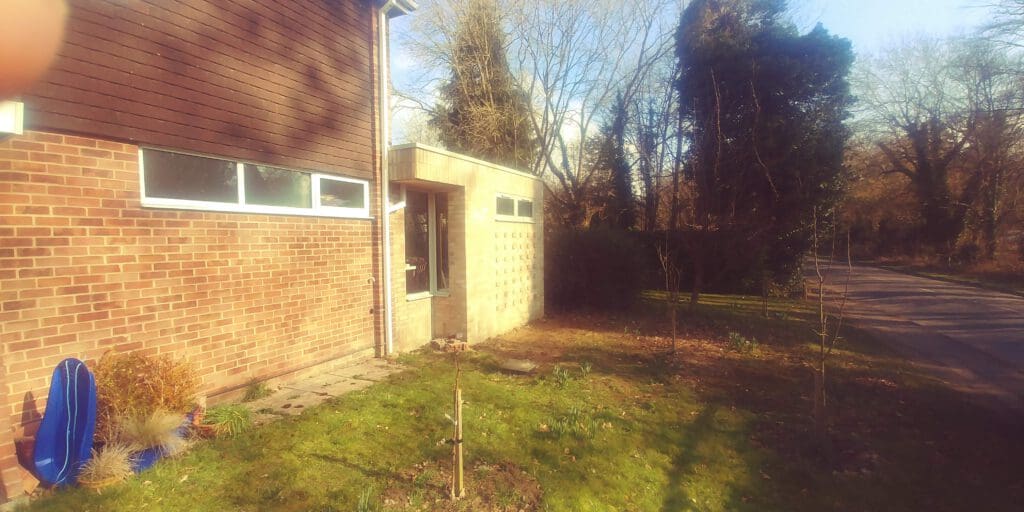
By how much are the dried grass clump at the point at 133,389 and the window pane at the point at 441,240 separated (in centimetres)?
505

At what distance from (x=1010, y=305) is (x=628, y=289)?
12026 millimetres

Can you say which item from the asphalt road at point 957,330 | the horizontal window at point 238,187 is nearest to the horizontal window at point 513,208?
the horizontal window at point 238,187

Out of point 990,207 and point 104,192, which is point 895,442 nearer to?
point 104,192

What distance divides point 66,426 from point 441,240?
20.1 ft

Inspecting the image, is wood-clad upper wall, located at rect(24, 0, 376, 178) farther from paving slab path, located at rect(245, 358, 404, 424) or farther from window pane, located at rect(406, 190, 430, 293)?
paving slab path, located at rect(245, 358, 404, 424)

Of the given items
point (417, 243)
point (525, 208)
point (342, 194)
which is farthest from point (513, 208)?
point (342, 194)

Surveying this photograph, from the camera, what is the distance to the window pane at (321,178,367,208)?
6.43 m

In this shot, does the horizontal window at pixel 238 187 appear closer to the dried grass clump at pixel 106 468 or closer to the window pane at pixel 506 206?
the dried grass clump at pixel 106 468

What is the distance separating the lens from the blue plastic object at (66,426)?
322 cm

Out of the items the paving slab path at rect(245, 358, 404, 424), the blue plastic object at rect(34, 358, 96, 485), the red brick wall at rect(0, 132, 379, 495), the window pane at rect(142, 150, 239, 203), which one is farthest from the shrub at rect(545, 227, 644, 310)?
the blue plastic object at rect(34, 358, 96, 485)

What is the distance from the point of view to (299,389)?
5672mm

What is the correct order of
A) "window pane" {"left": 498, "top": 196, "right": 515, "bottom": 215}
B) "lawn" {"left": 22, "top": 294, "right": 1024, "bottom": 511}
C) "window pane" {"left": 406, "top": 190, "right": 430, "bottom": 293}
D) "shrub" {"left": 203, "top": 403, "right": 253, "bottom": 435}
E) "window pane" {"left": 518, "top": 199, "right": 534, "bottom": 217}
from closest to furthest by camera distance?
1. "lawn" {"left": 22, "top": 294, "right": 1024, "bottom": 511}
2. "shrub" {"left": 203, "top": 403, "right": 253, "bottom": 435}
3. "window pane" {"left": 406, "top": 190, "right": 430, "bottom": 293}
4. "window pane" {"left": 498, "top": 196, "right": 515, "bottom": 215}
5. "window pane" {"left": 518, "top": 199, "right": 534, "bottom": 217}

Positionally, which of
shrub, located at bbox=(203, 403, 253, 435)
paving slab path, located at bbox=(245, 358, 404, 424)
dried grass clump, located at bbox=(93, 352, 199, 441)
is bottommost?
paving slab path, located at bbox=(245, 358, 404, 424)

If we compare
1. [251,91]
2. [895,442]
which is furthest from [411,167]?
[895,442]
